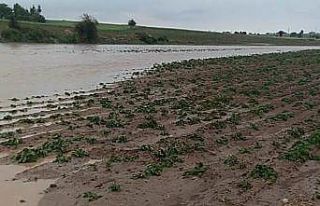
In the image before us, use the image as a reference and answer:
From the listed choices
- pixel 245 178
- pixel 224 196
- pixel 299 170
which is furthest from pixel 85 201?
pixel 299 170

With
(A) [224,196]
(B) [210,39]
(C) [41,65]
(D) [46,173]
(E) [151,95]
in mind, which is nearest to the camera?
(A) [224,196]

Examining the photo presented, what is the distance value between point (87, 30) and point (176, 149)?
9193 centimetres

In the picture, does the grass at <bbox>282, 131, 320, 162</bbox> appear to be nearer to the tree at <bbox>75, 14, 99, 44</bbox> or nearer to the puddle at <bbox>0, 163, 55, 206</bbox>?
the puddle at <bbox>0, 163, 55, 206</bbox>

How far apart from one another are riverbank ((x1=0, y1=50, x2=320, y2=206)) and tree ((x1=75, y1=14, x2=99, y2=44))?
261 ft

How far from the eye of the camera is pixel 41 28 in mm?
97812

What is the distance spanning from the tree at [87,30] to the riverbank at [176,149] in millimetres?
79514

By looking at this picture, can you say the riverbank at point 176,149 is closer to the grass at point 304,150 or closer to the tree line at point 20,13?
the grass at point 304,150

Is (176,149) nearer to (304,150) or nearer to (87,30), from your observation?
(304,150)

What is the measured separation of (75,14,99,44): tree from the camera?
10164 cm

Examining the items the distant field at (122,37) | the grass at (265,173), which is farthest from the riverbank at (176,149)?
the distant field at (122,37)

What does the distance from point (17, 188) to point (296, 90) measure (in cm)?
1805

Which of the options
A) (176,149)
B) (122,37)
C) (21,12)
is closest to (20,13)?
(21,12)

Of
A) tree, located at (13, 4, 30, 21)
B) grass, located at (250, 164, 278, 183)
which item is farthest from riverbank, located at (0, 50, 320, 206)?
tree, located at (13, 4, 30, 21)

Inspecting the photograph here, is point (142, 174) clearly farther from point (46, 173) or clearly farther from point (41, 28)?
point (41, 28)
